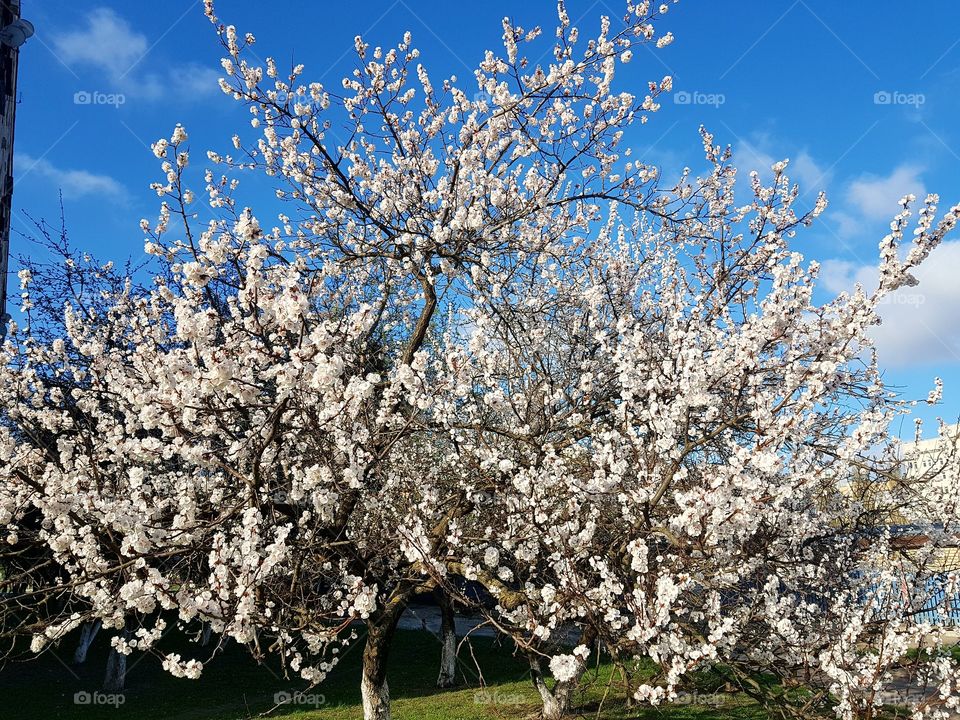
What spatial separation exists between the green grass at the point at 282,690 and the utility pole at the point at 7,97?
769 centimetres

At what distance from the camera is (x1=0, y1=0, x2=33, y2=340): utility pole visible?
12.7 metres

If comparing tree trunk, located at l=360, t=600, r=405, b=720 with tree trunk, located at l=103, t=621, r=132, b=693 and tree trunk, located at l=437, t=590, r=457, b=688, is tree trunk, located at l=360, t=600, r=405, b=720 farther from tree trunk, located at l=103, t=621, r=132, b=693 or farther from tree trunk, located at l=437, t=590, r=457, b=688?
tree trunk, located at l=103, t=621, r=132, b=693

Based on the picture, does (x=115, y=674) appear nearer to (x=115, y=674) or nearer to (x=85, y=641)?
(x=115, y=674)

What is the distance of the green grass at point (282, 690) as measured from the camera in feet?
38.9

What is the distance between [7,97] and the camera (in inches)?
500

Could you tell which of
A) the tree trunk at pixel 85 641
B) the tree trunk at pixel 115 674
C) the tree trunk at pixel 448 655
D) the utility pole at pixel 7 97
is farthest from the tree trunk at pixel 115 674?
the utility pole at pixel 7 97

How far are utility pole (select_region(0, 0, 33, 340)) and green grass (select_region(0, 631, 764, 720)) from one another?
769 cm

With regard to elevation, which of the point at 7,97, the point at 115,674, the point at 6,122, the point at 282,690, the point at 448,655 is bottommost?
the point at 282,690

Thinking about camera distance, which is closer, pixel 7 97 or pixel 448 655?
pixel 7 97

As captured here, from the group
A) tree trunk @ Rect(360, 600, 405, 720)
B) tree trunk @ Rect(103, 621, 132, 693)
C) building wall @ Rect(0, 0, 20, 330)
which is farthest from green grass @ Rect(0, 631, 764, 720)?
building wall @ Rect(0, 0, 20, 330)

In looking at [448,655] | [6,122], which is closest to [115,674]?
[448,655]

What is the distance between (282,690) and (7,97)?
1217 centimetres

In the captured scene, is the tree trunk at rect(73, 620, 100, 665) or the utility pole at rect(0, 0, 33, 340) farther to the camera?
the tree trunk at rect(73, 620, 100, 665)

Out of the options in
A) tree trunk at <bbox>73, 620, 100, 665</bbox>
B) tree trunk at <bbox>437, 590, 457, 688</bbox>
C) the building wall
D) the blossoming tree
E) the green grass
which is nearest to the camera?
the blossoming tree
